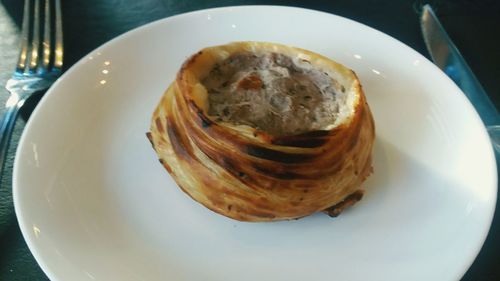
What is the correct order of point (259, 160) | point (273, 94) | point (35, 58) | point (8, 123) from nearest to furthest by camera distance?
point (259, 160) → point (273, 94) → point (8, 123) → point (35, 58)

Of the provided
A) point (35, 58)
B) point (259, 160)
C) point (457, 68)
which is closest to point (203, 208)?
point (259, 160)

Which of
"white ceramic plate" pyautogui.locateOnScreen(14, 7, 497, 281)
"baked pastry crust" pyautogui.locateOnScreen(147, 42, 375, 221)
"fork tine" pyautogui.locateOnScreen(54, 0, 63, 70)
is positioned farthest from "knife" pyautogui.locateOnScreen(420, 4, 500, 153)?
"fork tine" pyautogui.locateOnScreen(54, 0, 63, 70)

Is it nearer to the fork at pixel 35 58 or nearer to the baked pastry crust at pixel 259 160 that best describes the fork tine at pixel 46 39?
the fork at pixel 35 58

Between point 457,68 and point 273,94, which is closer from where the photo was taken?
point 273,94

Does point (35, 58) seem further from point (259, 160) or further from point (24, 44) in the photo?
point (259, 160)

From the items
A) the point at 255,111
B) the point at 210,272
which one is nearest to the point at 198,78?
the point at 255,111

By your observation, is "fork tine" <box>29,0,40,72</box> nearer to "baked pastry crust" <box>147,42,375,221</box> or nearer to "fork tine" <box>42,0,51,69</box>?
"fork tine" <box>42,0,51,69</box>

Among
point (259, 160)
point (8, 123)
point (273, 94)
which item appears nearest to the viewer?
point (259, 160)

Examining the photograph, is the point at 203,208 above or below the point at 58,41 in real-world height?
below
